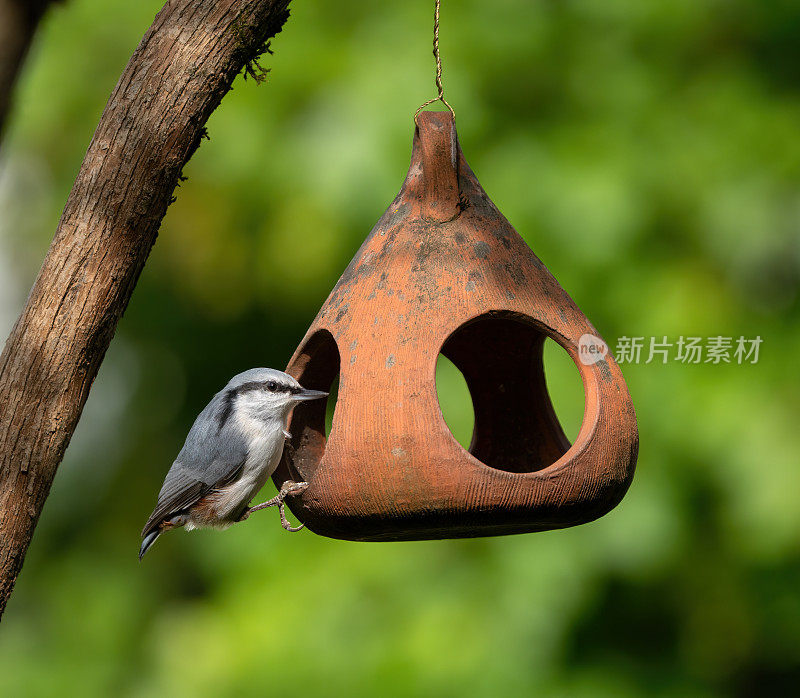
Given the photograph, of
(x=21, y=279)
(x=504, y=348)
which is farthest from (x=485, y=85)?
(x=21, y=279)

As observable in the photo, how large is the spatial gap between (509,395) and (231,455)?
1.32 metres

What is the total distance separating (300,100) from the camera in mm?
4758

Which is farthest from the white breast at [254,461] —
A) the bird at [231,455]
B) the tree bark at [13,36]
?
the tree bark at [13,36]

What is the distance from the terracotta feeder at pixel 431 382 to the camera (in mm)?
2592

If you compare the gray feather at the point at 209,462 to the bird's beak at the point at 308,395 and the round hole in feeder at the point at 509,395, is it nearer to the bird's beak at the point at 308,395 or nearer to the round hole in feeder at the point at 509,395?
the bird's beak at the point at 308,395

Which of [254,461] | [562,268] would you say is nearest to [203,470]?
[254,461]

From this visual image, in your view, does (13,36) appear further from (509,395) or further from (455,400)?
(509,395)

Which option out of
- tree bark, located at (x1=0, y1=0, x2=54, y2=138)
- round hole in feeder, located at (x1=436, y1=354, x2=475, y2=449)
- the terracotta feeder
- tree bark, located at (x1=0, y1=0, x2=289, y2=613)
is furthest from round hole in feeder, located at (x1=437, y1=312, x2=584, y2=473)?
tree bark, located at (x1=0, y1=0, x2=54, y2=138)

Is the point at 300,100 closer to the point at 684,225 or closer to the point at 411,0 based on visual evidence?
the point at 411,0

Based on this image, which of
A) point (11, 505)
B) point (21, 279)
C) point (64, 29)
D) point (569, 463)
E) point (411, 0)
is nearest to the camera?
point (11, 505)

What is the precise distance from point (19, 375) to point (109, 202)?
0.46 m

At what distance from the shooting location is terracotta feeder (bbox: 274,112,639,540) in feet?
8.50

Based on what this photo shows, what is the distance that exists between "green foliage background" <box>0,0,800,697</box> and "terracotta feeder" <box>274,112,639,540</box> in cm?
115

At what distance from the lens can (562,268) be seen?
441 centimetres
